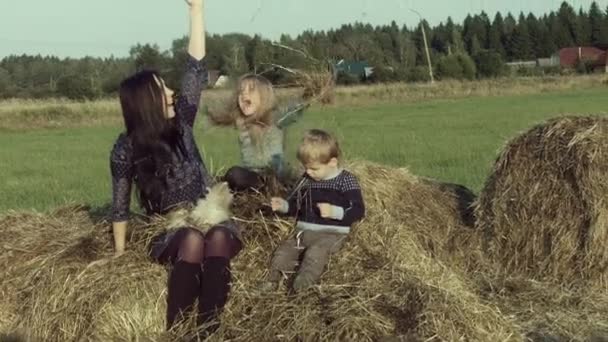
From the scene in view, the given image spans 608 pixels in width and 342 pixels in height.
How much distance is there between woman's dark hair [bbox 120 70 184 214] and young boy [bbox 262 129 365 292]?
68cm

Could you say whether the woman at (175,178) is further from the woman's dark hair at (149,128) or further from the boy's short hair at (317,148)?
the boy's short hair at (317,148)

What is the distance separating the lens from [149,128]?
5.46 m

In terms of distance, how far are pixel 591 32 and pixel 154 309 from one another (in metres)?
110

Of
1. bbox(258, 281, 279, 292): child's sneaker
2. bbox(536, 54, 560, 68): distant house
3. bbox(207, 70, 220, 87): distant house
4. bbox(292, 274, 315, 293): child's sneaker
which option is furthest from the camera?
bbox(536, 54, 560, 68): distant house

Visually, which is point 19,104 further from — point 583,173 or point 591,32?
point 591,32

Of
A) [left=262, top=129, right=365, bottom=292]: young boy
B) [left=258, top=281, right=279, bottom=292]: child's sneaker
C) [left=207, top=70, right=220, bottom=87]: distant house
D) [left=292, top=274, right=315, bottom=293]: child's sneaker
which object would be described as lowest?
[left=258, top=281, right=279, bottom=292]: child's sneaker

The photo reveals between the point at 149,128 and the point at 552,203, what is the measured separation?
11.3 feet

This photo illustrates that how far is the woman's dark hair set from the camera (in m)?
5.45

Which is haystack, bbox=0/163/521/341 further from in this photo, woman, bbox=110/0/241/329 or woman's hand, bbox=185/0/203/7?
woman's hand, bbox=185/0/203/7

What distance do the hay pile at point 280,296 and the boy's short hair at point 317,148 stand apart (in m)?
0.47

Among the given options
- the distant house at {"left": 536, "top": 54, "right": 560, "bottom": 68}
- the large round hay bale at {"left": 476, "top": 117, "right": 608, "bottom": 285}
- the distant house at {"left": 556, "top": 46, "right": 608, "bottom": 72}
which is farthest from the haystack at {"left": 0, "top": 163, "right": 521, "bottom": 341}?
the distant house at {"left": 536, "top": 54, "right": 560, "bottom": 68}

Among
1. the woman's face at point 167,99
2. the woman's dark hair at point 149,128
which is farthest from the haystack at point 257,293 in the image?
the woman's face at point 167,99

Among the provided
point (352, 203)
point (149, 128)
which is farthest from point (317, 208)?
point (149, 128)

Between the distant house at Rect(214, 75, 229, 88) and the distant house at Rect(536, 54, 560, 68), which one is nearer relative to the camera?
the distant house at Rect(214, 75, 229, 88)
